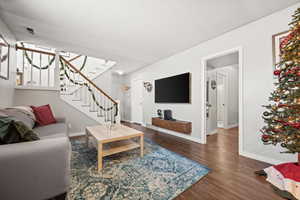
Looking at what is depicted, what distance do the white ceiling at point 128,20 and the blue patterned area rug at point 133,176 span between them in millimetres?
2371

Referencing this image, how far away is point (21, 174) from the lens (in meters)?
0.84

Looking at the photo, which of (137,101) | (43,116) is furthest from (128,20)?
(137,101)

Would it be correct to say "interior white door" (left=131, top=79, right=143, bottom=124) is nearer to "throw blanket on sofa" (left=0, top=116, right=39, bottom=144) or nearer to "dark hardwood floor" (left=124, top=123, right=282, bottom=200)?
"dark hardwood floor" (left=124, top=123, right=282, bottom=200)

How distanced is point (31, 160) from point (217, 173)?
2.02 metres

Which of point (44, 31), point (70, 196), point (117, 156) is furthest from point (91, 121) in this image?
point (70, 196)

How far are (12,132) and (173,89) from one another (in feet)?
10.4

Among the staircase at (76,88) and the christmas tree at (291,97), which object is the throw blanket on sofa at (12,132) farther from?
the christmas tree at (291,97)

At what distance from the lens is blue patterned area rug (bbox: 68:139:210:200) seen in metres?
1.24

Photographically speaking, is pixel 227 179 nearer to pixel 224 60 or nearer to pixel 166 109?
pixel 166 109

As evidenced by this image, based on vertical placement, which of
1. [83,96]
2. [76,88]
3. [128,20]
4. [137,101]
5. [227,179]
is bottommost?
[227,179]

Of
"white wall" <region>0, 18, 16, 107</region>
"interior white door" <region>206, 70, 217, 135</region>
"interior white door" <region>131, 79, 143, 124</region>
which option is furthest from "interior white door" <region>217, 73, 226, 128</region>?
"white wall" <region>0, 18, 16, 107</region>

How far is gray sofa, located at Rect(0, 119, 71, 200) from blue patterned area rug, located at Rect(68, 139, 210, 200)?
38 cm

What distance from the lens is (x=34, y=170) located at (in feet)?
2.89

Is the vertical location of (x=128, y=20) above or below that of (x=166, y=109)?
above
